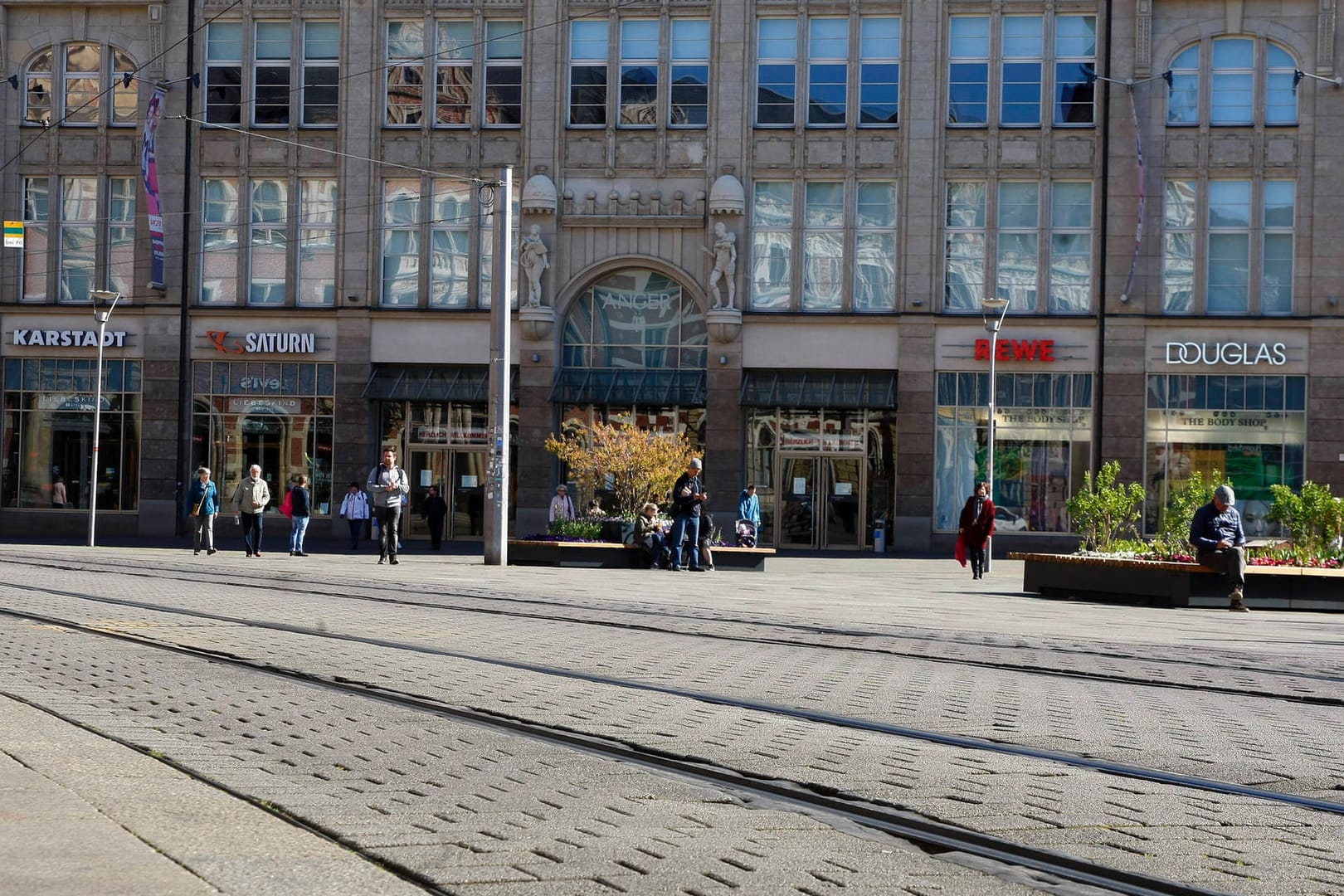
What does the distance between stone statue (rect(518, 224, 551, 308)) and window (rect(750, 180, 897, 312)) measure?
4894 mm

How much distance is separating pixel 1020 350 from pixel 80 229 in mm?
22721

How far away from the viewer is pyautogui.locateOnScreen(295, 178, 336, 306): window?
132ft

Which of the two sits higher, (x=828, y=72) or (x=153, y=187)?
(x=828, y=72)

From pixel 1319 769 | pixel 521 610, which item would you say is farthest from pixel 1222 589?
pixel 1319 769

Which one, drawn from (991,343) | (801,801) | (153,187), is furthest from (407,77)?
(801,801)

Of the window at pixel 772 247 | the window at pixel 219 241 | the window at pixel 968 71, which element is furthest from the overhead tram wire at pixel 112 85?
the window at pixel 968 71

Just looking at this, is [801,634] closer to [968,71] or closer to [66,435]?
[968,71]

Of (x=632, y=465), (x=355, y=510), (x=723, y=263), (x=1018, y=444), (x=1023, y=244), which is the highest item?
(x=1023, y=244)

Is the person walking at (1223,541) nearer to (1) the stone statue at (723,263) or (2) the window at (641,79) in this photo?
(1) the stone statue at (723,263)

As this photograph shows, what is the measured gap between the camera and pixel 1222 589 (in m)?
20.6

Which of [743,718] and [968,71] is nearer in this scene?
[743,718]

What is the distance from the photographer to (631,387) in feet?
128

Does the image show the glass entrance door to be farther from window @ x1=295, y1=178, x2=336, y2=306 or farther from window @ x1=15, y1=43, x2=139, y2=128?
window @ x1=15, y1=43, x2=139, y2=128

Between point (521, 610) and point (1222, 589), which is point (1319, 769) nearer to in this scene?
point (521, 610)
